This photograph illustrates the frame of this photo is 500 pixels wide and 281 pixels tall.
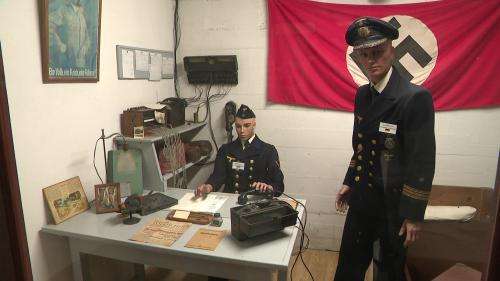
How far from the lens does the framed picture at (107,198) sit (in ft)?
5.34

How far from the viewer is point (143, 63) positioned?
2182mm

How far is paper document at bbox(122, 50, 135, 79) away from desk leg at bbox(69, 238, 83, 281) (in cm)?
100

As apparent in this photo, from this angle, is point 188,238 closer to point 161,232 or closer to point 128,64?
point 161,232

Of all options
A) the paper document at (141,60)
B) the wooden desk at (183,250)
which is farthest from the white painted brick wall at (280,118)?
the wooden desk at (183,250)

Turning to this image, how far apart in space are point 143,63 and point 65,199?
1.02 meters

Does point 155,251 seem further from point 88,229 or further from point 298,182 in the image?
point 298,182

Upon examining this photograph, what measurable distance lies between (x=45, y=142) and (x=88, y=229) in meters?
0.44

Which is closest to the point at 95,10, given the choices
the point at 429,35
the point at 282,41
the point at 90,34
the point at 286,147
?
the point at 90,34

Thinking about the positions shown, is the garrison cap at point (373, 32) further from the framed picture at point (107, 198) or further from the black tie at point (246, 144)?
the framed picture at point (107, 198)

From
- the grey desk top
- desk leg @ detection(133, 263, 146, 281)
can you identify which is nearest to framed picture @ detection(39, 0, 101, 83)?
the grey desk top

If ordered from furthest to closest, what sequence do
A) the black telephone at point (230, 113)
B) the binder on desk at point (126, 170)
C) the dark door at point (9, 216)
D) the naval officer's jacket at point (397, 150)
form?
1. the black telephone at point (230, 113)
2. the binder on desk at point (126, 170)
3. the naval officer's jacket at point (397, 150)
4. the dark door at point (9, 216)

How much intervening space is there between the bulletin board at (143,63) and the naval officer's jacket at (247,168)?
0.79m

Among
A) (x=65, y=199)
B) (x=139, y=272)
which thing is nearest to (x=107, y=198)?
(x=65, y=199)

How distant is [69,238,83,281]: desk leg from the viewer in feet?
5.09
